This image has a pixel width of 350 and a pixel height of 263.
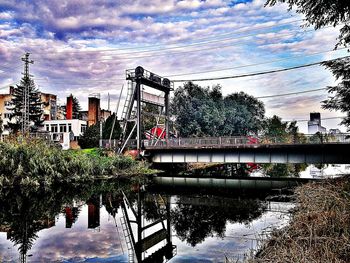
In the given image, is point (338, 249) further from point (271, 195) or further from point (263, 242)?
point (271, 195)

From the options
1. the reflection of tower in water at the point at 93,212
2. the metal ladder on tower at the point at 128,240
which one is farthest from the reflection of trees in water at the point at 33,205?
the metal ladder on tower at the point at 128,240

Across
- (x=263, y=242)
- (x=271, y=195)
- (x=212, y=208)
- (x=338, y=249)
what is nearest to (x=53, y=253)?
(x=263, y=242)

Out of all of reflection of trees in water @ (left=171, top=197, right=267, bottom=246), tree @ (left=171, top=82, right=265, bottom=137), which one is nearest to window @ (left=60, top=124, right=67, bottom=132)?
tree @ (left=171, top=82, right=265, bottom=137)

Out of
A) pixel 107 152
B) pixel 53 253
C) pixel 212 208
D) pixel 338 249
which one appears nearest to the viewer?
pixel 338 249

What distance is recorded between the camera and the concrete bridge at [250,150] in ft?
94.2

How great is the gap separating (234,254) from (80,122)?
186ft

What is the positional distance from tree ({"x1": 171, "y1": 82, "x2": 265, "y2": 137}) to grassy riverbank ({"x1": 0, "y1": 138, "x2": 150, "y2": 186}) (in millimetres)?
23734

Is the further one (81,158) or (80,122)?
(80,122)

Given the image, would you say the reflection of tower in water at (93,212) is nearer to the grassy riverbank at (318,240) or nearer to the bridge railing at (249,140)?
the grassy riverbank at (318,240)

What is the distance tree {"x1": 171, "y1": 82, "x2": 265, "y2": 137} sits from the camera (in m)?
51.4

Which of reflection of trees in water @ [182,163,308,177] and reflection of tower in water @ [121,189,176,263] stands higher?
reflection of tower in water @ [121,189,176,263]

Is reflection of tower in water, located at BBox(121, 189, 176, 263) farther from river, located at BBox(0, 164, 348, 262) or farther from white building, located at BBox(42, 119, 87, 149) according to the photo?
white building, located at BBox(42, 119, 87, 149)

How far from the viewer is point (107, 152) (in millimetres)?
34375

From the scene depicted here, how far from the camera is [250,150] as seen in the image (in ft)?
105
